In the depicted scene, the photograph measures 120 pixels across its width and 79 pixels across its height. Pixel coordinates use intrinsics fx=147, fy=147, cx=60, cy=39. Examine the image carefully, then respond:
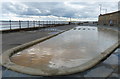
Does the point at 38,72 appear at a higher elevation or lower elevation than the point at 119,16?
lower

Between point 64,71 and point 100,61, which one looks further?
point 100,61

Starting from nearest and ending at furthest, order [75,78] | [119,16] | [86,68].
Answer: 1. [75,78]
2. [86,68]
3. [119,16]

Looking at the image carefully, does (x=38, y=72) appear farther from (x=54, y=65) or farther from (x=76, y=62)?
(x=76, y=62)

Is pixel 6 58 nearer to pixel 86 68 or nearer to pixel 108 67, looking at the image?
pixel 86 68

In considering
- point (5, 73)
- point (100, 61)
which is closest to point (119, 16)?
point (100, 61)

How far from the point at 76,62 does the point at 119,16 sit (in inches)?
1409

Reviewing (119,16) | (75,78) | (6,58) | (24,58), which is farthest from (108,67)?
(119,16)

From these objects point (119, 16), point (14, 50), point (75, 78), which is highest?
point (119, 16)

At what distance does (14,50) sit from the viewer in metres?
6.62

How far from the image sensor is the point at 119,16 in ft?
123

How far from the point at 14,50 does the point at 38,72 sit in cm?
283

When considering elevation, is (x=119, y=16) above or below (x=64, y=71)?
above

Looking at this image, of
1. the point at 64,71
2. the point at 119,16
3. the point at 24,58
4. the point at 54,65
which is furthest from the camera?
the point at 119,16

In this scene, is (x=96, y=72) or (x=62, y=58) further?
(x=62, y=58)
